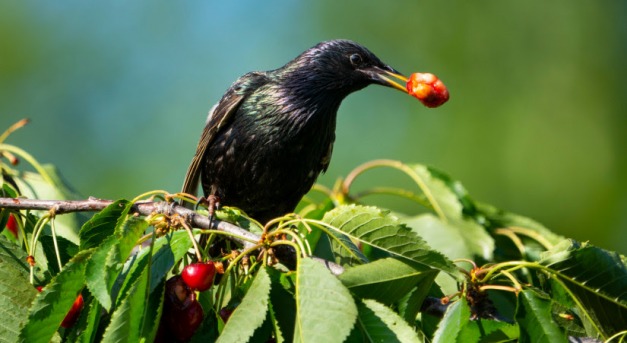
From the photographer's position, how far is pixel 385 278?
2.27m

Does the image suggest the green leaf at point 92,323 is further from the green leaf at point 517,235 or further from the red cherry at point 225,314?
the green leaf at point 517,235

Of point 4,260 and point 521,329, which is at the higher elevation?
point 4,260

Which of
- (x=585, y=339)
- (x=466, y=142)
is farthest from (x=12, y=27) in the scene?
(x=585, y=339)

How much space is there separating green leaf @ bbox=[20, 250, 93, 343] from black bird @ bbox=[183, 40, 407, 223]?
2.26 metres

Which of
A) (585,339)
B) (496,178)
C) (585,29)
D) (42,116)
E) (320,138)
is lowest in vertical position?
(585,339)

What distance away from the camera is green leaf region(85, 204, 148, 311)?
6.92 feet

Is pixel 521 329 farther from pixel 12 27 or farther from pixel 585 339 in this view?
pixel 12 27

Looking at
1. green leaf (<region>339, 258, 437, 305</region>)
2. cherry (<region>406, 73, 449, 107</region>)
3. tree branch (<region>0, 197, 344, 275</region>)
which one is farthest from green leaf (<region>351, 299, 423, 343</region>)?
cherry (<region>406, 73, 449, 107</region>)

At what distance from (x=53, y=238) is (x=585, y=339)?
1.59 metres

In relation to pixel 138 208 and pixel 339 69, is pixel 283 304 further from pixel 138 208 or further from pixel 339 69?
pixel 339 69

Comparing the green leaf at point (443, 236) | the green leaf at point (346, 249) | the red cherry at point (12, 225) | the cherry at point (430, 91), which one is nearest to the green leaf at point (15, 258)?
the red cherry at point (12, 225)

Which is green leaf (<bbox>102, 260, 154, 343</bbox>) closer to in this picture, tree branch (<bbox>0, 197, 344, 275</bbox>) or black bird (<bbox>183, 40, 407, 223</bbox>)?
tree branch (<bbox>0, 197, 344, 275</bbox>)

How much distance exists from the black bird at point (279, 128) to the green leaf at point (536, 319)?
2260 millimetres

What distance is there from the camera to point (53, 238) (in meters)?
2.60
